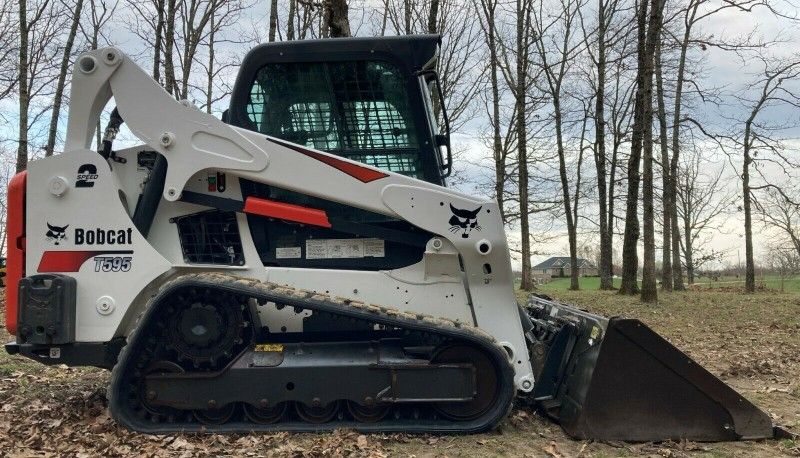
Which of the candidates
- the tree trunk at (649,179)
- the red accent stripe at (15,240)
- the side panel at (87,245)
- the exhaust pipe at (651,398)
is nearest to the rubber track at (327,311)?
the side panel at (87,245)

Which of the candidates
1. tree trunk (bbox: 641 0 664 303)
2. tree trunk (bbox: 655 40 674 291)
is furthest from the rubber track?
tree trunk (bbox: 655 40 674 291)

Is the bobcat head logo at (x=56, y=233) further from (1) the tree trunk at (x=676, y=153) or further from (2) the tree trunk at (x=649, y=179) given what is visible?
(1) the tree trunk at (x=676, y=153)

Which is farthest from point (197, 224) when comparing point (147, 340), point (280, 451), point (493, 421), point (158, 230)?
point (493, 421)

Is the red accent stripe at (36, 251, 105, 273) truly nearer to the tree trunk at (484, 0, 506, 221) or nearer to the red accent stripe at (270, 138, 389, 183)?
the red accent stripe at (270, 138, 389, 183)

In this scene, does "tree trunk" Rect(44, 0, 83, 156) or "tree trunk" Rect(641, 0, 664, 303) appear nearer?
"tree trunk" Rect(641, 0, 664, 303)

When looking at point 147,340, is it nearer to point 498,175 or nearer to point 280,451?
point 280,451

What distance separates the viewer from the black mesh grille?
4621mm

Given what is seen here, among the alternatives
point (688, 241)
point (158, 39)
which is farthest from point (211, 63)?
point (688, 241)

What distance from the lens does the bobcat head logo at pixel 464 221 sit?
4477 millimetres

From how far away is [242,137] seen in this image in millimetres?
4441

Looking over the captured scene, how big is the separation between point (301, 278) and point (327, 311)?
46 cm

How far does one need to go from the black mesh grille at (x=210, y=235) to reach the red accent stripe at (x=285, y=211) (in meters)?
0.20

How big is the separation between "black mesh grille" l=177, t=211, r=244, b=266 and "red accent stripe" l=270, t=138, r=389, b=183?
27.5 inches

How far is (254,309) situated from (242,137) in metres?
1.22
